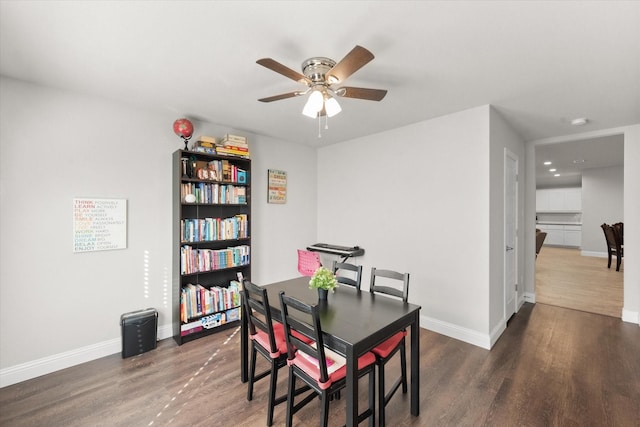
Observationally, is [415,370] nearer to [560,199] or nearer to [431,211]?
[431,211]

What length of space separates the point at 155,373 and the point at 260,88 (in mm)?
2735

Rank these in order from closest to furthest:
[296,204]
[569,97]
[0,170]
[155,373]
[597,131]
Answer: [0,170], [155,373], [569,97], [597,131], [296,204]

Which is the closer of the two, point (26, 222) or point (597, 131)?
point (26, 222)

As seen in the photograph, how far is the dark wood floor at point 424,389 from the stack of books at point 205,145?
2.16 meters

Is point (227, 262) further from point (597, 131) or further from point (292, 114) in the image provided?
point (597, 131)

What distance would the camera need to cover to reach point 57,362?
2.50 metres

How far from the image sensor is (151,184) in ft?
10.0

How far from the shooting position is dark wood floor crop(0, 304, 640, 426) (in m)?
1.92

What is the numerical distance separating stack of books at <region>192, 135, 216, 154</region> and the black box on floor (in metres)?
1.84

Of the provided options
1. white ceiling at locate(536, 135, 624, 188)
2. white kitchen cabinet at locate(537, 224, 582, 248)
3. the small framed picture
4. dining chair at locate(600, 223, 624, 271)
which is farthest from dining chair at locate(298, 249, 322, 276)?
white kitchen cabinet at locate(537, 224, 582, 248)

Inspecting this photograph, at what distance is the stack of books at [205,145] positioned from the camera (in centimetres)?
318

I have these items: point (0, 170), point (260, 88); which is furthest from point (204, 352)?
point (260, 88)

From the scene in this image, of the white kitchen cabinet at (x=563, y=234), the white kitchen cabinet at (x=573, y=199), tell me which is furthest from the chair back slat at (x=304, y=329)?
the white kitchen cabinet at (x=573, y=199)

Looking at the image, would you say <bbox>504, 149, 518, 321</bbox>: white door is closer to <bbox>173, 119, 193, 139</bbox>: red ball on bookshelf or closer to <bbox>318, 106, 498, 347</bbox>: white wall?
<bbox>318, 106, 498, 347</bbox>: white wall
